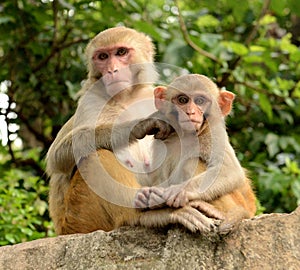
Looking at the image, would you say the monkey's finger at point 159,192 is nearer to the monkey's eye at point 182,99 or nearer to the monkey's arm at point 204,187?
the monkey's arm at point 204,187

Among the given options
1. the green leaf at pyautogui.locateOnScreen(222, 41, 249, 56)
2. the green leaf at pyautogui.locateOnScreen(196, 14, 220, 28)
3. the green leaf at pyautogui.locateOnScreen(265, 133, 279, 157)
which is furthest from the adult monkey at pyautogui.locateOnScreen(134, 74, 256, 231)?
the green leaf at pyautogui.locateOnScreen(196, 14, 220, 28)

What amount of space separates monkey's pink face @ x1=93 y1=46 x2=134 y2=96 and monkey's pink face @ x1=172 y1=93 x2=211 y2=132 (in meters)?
1.09

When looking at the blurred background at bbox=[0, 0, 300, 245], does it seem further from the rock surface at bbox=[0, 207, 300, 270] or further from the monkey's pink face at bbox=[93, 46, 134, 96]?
the rock surface at bbox=[0, 207, 300, 270]

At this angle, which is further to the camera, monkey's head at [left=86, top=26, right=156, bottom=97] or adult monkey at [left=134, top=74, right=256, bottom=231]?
monkey's head at [left=86, top=26, right=156, bottom=97]

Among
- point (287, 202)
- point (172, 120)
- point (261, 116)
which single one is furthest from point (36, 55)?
point (172, 120)

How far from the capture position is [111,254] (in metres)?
4.14

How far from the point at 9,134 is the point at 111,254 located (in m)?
4.48

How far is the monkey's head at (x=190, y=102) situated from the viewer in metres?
4.50

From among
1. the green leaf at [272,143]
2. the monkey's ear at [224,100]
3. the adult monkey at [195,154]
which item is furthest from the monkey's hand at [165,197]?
the green leaf at [272,143]

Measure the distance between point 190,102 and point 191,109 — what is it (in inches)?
3.2

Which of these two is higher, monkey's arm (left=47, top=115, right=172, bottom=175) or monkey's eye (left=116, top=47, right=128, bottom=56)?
monkey's eye (left=116, top=47, right=128, bottom=56)

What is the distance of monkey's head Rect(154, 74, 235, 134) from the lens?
4504 mm

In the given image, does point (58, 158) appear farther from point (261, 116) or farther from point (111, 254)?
point (261, 116)

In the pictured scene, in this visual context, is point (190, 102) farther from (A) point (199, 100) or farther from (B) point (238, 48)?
(B) point (238, 48)
